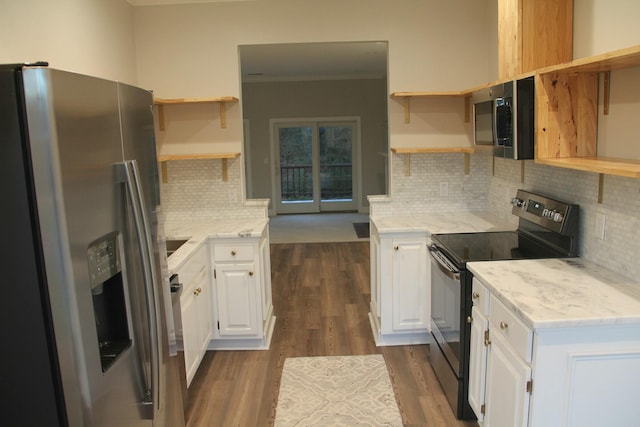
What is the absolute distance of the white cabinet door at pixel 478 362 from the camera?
2332 mm

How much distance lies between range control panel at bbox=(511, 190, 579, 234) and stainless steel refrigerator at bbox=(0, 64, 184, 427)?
202 cm

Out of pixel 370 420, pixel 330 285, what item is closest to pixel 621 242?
pixel 370 420

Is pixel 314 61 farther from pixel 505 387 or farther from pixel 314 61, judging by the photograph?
pixel 505 387

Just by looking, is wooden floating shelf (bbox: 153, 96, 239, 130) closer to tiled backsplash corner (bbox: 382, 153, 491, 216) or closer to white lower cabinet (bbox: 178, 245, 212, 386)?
white lower cabinet (bbox: 178, 245, 212, 386)

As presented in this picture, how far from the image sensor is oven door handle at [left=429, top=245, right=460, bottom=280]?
261cm

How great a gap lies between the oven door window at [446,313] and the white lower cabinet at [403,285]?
0.79 feet

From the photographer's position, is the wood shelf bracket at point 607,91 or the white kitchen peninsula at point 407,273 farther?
the white kitchen peninsula at point 407,273

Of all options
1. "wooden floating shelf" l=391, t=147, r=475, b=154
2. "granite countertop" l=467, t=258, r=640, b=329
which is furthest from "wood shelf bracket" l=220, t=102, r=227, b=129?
"granite countertop" l=467, t=258, r=640, b=329

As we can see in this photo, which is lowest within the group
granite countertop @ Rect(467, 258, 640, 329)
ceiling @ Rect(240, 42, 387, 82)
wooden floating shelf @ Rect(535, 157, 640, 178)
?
granite countertop @ Rect(467, 258, 640, 329)

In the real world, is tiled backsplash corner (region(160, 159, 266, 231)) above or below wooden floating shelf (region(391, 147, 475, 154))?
below

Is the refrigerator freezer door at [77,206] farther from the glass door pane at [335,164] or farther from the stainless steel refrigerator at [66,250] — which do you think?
the glass door pane at [335,164]

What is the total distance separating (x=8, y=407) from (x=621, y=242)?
232 centimetres

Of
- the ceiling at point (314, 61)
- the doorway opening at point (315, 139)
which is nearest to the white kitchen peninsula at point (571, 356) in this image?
the ceiling at point (314, 61)

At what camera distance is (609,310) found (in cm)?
179
